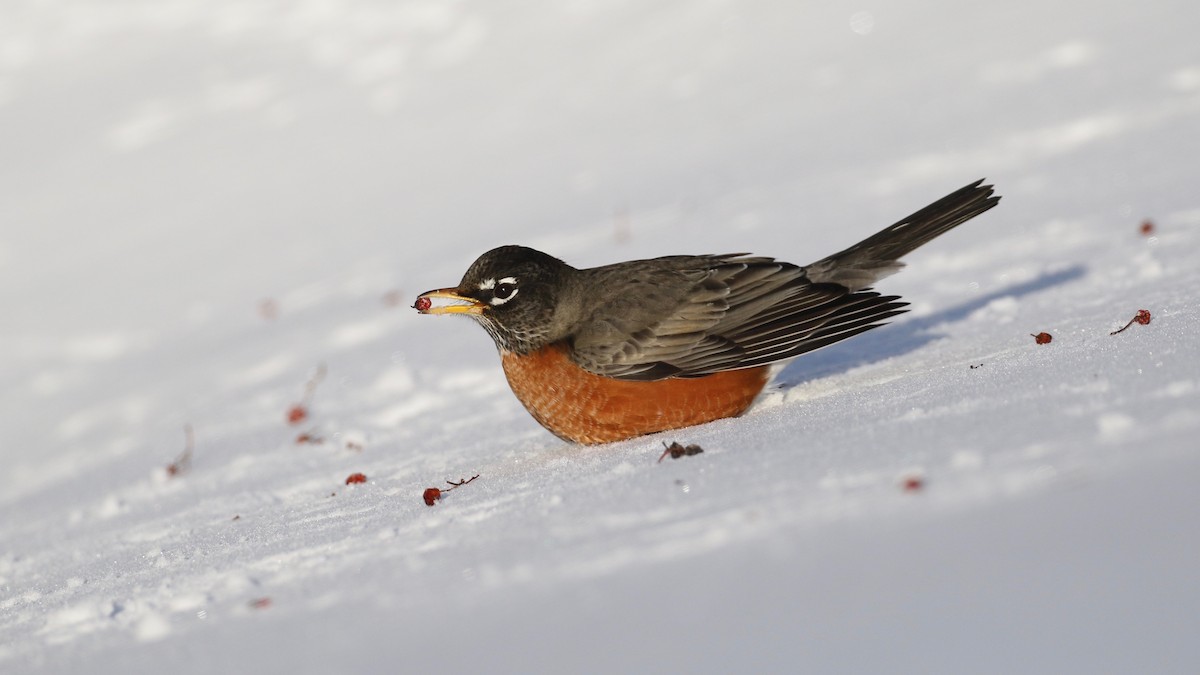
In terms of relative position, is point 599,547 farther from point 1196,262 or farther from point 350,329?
point 350,329

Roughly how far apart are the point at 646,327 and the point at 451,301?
3.17 ft

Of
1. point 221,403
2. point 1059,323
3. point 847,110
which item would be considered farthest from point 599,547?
point 847,110

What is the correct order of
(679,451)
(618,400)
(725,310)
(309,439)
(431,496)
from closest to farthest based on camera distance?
(679,451)
(431,496)
(618,400)
(725,310)
(309,439)

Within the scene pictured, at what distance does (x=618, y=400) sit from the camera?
18.3ft

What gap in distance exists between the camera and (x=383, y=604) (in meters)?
4.00

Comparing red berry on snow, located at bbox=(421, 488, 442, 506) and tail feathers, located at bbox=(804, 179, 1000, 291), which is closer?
red berry on snow, located at bbox=(421, 488, 442, 506)

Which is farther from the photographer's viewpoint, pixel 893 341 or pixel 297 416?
pixel 297 416

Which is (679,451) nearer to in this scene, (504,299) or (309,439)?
(504,299)

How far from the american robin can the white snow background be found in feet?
A: 0.78

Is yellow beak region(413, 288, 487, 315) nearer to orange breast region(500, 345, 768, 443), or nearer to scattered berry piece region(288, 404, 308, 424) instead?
orange breast region(500, 345, 768, 443)

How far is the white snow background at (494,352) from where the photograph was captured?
361 centimetres

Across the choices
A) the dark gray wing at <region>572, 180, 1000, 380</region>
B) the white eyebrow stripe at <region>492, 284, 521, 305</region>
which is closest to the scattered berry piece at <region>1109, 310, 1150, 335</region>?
the dark gray wing at <region>572, 180, 1000, 380</region>

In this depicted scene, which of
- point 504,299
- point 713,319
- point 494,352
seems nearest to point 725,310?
point 713,319

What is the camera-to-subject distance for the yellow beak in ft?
19.6
